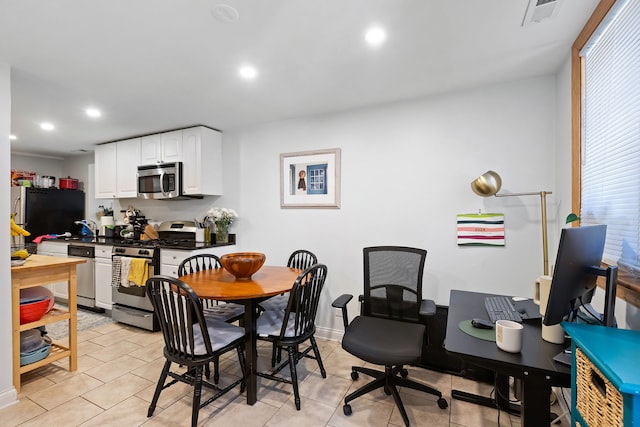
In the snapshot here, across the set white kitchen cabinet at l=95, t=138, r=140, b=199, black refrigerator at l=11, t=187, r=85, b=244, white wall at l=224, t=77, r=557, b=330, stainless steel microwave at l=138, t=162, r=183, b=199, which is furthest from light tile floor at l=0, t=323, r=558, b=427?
black refrigerator at l=11, t=187, r=85, b=244

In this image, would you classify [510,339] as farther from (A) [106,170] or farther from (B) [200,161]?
(A) [106,170]

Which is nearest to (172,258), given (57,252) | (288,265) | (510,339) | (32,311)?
(32,311)

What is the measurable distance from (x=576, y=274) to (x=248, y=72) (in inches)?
90.3

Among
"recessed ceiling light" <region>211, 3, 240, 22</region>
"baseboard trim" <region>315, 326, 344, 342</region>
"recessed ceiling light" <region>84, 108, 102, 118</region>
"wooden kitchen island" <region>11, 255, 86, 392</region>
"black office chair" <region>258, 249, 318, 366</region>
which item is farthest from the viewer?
"baseboard trim" <region>315, 326, 344, 342</region>

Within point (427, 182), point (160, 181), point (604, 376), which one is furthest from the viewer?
point (160, 181)

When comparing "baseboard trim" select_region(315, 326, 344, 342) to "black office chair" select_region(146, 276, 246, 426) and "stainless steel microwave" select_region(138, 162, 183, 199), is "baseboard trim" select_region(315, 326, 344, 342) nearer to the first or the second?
"black office chair" select_region(146, 276, 246, 426)

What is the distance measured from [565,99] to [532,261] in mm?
1235

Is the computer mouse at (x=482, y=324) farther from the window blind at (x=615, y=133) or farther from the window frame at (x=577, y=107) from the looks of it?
the window frame at (x=577, y=107)

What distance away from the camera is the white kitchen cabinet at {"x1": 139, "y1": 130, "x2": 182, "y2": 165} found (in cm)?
369

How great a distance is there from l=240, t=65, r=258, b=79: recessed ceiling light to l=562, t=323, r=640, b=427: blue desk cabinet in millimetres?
2331

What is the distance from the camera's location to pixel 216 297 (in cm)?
189

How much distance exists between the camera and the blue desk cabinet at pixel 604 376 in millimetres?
719

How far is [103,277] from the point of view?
3.76m

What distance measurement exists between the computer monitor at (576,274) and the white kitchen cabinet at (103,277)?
4.33 metres
